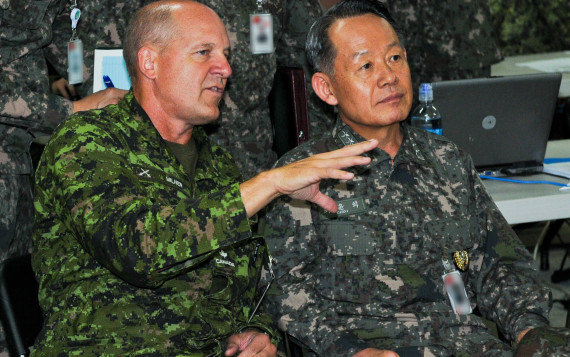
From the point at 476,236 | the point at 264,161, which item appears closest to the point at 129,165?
the point at 476,236

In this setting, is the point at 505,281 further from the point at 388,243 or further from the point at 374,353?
the point at 374,353

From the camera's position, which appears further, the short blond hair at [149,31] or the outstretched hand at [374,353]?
the short blond hair at [149,31]

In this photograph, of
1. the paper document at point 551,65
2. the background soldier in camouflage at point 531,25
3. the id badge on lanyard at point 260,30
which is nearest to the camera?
the id badge on lanyard at point 260,30

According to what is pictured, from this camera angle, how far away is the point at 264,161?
10.5 ft

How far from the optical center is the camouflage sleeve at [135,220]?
1646 mm

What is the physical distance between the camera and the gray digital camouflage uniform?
2.89 m

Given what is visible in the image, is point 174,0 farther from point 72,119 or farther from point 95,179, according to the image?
point 95,179

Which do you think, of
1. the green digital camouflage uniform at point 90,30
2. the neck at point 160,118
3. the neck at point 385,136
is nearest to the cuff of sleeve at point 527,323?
the neck at point 385,136

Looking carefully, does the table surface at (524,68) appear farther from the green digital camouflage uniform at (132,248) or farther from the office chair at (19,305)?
the office chair at (19,305)

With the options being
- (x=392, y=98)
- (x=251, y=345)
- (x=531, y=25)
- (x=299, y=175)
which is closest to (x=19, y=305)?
(x=251, y=345)

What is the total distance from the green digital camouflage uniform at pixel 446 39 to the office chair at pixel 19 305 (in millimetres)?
2469

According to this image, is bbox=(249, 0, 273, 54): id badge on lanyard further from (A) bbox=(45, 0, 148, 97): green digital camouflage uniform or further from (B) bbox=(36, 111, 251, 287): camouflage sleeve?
(B) bbox=(36, 111, 251, 287): camouflage sleeve

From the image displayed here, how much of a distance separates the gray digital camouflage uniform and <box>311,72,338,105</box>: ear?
802mm

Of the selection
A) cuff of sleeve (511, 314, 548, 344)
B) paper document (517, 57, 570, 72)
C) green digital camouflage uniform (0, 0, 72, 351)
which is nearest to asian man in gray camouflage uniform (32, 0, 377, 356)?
green digital camouflage uniform (0, 0, 72, 351)
